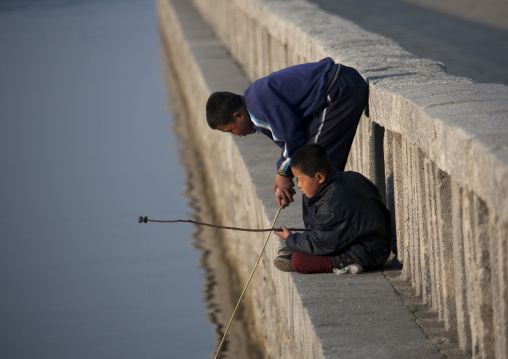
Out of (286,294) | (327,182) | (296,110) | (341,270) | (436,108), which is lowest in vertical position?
(286,294)

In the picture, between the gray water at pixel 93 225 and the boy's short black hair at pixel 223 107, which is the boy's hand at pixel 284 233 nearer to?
the boy's short black hair at pixel 223 107

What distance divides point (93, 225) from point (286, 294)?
5198 millimetres

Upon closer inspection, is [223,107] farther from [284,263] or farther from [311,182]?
[284,263]

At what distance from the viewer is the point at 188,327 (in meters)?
6.39

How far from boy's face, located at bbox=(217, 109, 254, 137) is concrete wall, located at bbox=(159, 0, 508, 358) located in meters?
0.62

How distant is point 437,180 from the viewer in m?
3.16

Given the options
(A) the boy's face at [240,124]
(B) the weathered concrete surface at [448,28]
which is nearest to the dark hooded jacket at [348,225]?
(A) the boy's face at [240,124]

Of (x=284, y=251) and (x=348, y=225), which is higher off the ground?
(x=348, y=225)

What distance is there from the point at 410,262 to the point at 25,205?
22.6ft

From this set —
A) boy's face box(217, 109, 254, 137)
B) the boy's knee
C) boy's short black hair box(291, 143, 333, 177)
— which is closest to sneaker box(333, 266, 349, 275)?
the boy's knee

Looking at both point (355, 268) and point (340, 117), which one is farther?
point (340, 117)

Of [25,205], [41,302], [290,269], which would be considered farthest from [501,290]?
[25,205]

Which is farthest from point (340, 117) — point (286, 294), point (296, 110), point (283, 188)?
point (286, 294)

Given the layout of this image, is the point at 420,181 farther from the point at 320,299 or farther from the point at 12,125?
the point at 12,125
